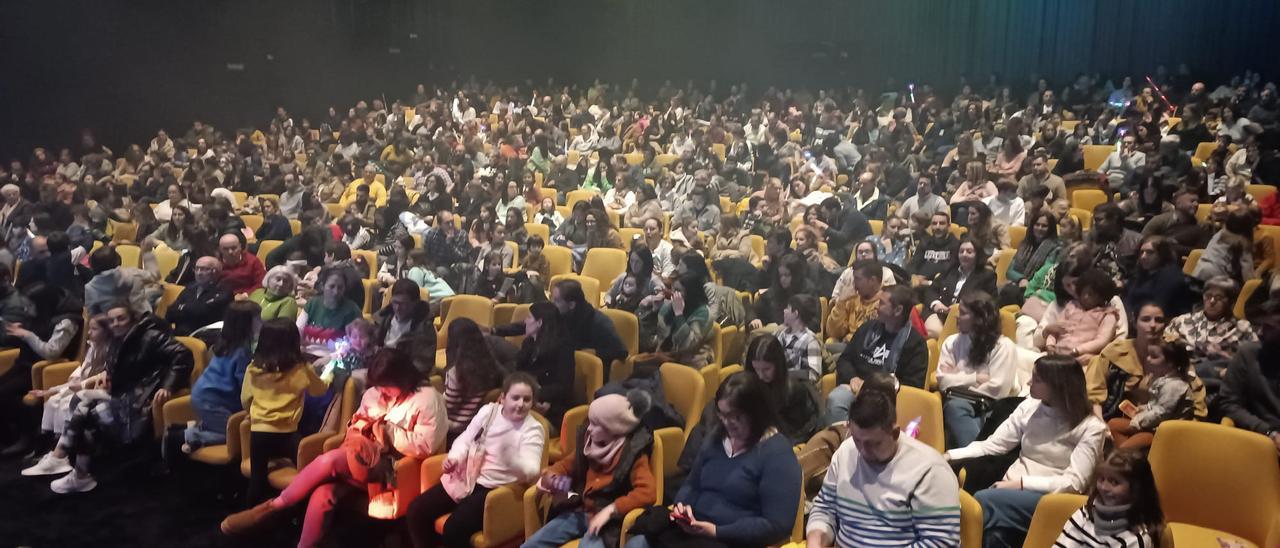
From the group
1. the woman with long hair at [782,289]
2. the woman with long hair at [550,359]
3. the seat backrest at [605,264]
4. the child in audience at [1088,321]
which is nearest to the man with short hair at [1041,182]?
the woman with long hair at [782,289]

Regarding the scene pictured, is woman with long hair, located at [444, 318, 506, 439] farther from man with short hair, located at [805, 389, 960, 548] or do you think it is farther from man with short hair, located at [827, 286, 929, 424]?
man with short hair, located at [805, 389, 960, 548]

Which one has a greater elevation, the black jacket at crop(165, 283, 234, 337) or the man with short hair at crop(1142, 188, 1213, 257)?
the black jacket at crop(165, 283, 234, 337)

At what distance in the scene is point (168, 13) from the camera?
14086mm

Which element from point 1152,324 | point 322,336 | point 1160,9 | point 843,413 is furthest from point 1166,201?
point 1160,9

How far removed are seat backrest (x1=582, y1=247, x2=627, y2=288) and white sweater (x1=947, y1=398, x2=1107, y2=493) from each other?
11.3 feet

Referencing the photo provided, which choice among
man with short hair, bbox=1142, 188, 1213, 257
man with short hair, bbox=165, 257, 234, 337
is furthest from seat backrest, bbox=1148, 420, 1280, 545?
man with short hair, bbox=165, 257, 234, 337

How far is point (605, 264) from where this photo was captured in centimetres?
695

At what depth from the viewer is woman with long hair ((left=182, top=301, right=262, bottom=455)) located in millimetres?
4688

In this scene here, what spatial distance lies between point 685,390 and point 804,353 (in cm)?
65

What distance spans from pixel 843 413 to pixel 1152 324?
4.07 ft

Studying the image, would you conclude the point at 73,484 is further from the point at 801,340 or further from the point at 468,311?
the point at 801,340

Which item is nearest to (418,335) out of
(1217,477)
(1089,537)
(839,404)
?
(839,404)

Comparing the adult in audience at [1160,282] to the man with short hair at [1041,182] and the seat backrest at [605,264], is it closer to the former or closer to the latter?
the man with short hair at [1041,182]

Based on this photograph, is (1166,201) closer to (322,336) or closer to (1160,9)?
(322,336)
